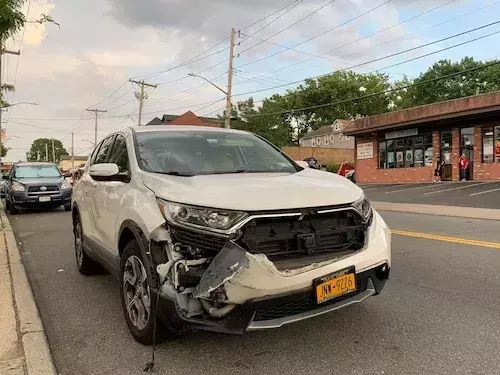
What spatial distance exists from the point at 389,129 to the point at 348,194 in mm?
28252

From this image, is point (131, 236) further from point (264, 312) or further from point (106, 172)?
point (264, 312)

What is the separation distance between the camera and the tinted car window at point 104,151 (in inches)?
212

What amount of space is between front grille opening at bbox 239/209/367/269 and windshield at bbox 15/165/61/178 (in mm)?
14395

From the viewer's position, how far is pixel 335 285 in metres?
3.30

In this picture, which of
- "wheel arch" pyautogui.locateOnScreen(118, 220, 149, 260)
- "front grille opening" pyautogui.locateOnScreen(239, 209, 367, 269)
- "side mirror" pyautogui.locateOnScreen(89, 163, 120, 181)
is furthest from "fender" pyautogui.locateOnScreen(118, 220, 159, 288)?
A: "front grille opening" pyautogui.locateOnScreen(239, 209, 367, 269)

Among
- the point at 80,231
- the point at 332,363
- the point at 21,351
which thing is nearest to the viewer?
the point at 332,363

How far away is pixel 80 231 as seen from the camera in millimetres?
6043

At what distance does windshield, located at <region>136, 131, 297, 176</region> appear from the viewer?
421cm

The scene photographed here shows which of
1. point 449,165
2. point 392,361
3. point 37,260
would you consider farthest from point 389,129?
point 392,361

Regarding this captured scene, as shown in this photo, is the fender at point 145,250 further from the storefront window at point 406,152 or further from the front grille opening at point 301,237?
the storefront window at point 406,152

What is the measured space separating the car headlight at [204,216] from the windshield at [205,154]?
2.49 ft

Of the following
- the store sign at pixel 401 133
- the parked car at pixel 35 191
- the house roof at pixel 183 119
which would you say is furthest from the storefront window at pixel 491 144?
the house roof at pixel 183 119

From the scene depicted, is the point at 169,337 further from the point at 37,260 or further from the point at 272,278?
the point at 37,260

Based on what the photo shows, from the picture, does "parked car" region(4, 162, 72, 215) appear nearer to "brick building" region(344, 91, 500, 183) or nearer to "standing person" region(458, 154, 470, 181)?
"brick building" region(344, 91, 500, 183)
